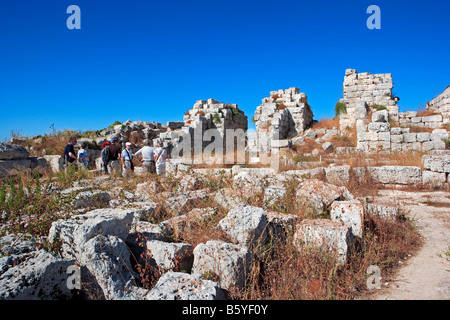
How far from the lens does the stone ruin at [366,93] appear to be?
54.7 feet

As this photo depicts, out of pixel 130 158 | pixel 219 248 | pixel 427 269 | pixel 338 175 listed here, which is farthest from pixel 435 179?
pixel 130 158

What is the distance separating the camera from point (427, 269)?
144 inches

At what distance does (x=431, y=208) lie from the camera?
624cm

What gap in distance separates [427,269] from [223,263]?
2.74 metres

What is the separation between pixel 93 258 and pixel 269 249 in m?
2.16

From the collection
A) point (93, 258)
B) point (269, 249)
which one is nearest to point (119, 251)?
point (93, 258)

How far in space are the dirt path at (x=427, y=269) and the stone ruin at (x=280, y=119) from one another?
9.02 metres

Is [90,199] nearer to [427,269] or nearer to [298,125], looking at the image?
[427,269]

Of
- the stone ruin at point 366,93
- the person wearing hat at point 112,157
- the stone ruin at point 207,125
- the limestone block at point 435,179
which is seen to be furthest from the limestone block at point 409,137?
the person wearing hat at point 112,157

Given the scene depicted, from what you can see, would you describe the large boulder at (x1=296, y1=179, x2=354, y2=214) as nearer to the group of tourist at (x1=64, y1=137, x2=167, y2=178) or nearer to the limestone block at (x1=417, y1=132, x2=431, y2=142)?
the group of tourist at (x1=64, y1=137, x2=167, y2=178)

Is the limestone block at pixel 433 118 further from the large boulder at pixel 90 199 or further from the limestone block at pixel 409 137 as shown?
the large boulder at pixel 90 199

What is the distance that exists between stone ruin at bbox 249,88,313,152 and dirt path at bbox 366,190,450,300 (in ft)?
29.6

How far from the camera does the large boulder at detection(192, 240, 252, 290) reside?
3080 mm

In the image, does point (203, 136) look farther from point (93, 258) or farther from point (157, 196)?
point (93, 258)
